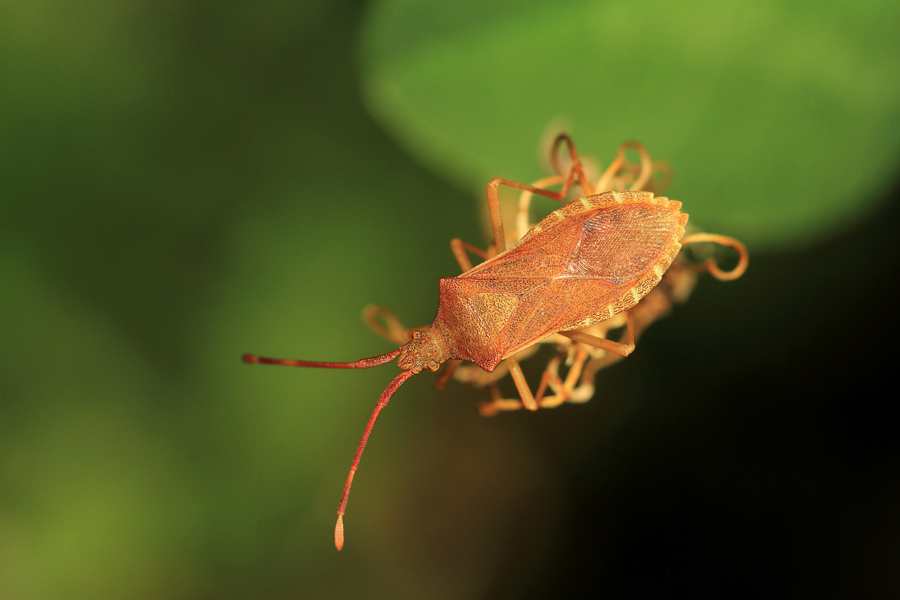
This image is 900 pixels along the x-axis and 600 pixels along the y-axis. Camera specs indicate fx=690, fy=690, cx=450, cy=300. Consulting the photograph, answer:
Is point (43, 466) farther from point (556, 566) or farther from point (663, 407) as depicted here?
point (663, 407)

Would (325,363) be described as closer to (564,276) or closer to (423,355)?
(423,355)

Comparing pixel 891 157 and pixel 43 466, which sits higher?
pixel 891 157

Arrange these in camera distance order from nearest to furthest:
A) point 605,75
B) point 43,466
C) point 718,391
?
point 605,75
point 43,466
point 718,391

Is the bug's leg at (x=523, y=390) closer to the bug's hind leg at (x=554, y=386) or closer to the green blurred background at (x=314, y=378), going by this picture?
the bug's hind leg at (x=554, y=386)

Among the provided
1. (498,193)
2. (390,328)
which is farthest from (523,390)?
(390,328)

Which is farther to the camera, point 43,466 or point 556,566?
point 556,566

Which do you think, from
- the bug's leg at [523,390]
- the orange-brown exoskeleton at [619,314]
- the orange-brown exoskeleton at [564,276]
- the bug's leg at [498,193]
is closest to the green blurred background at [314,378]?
the orange-brown exoskeleton at [619,314]

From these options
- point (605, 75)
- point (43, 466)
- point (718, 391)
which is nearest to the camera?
point (605, 75)

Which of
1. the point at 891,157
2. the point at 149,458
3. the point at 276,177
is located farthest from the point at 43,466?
the point at 891,157
